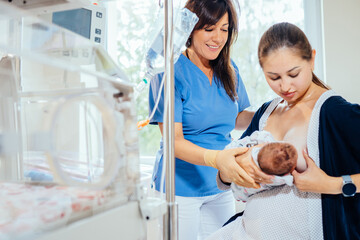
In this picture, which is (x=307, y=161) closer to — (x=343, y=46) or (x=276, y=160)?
(x=276, y=160)

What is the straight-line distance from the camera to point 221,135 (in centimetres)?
153

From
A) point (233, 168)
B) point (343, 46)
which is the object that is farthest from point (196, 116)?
point (343, 46)

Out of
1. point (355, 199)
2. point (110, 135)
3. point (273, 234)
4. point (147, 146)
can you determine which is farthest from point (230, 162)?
point (147, 146)

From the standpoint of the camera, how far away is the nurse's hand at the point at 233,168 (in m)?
1.04

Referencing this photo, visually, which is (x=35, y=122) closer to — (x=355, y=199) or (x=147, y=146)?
(x=355, y=199)

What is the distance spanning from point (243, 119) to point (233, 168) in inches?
22.7

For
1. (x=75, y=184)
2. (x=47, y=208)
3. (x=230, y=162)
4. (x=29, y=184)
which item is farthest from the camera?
(x=230, y=162)

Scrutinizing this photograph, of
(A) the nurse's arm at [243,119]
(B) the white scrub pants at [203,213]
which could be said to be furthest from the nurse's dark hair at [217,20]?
(B) the white scrub pants at [203,213]

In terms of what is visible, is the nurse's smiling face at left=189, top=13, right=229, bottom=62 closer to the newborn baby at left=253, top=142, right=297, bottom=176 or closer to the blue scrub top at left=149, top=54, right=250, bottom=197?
the blue scrub top at left=149, top=54, right=250, bottom=197

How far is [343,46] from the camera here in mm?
1836

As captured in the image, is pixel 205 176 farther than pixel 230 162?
Yes

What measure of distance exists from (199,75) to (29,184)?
92 cm

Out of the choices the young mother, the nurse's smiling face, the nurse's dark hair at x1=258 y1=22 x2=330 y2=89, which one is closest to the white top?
the young mother

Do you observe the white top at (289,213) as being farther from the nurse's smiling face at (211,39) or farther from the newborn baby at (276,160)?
the nurse's smiling face at (211,39)
